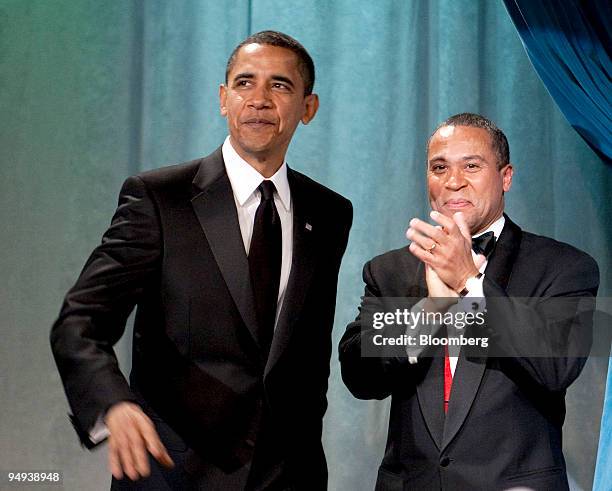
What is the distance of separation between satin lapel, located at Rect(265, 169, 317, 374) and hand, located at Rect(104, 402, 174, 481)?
11.2 inches

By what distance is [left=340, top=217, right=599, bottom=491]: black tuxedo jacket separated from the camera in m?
1.57

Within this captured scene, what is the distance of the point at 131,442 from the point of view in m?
1.35

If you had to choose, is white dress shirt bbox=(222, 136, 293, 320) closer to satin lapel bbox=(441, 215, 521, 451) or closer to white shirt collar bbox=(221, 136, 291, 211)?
white shirt collar bbox=(221, 136, 291, 211)

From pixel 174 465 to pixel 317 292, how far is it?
1.32ft

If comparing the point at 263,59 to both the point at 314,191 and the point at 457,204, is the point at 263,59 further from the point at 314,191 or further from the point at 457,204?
the point at 457,204

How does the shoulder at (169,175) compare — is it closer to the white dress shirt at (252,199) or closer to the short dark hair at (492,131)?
the white dress shirt at (252,199)

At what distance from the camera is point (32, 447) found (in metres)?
2.23

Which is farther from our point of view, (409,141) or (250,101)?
(409,141)

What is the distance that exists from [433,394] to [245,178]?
0.53m

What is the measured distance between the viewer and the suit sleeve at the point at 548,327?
158cm

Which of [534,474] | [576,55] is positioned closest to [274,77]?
[534,474]

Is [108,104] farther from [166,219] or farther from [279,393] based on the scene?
→ [279,393]

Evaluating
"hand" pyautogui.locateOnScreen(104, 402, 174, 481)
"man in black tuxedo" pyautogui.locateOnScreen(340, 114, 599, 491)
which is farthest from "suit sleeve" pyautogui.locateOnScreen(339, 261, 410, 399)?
"hand" pyautogui.locateOnScreen(104, 402, 174, 481)

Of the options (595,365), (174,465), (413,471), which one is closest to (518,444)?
(413,471)
